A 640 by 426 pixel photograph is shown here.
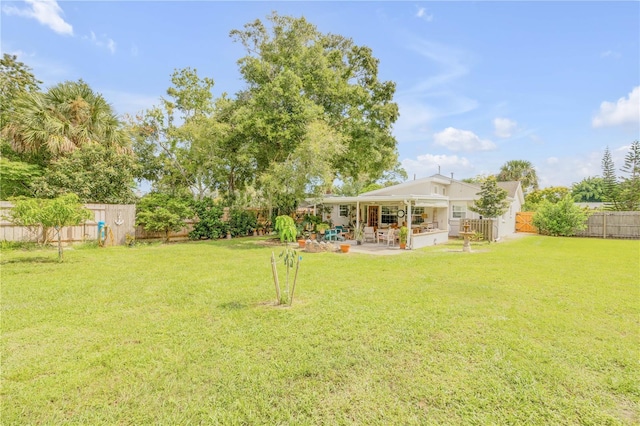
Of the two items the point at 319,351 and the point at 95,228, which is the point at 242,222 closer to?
the point at 95,228

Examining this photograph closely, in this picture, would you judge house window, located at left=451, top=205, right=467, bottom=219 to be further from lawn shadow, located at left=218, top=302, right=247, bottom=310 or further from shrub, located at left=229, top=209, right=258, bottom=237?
lawn shadow, located at left=218, top=302, right=247, bottom=310

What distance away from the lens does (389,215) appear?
20.8m

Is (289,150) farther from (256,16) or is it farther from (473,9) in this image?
(473,9)

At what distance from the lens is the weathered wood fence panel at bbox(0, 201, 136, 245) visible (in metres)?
12.4

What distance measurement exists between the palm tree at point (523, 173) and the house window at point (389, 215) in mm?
30611

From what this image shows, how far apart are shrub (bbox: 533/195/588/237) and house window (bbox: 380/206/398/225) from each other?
42.0ft

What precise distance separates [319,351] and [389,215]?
1743 centimetres

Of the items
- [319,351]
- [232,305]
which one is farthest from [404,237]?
[319,351]

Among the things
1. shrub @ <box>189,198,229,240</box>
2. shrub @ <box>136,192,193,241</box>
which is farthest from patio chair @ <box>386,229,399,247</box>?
shrub @ <box>136,192,193,241</box>

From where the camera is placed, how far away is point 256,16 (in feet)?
59.0

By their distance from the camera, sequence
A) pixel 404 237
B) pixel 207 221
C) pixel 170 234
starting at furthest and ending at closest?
1. pixel 207 221
2. pixel 170 234
3. pixel 404 237

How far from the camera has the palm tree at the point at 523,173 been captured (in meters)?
41.9

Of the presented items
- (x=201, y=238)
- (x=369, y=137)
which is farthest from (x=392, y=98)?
(x=201, y=238)

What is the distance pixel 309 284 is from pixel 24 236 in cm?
1306
